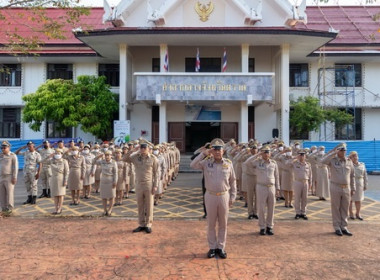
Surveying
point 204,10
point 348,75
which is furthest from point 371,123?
point 204,10

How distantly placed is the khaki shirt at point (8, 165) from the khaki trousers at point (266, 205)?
682 centimetres

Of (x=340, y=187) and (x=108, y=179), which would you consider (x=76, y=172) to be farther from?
(x=340, y=187)

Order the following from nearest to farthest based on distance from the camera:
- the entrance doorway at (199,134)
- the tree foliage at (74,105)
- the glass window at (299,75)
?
the tree foliage at (74,105)
the glass window at (299,75)
the entrance doorway at (199,134)

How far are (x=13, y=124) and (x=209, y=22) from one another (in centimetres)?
1556

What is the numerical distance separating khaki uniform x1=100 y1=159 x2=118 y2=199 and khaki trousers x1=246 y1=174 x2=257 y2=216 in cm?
369

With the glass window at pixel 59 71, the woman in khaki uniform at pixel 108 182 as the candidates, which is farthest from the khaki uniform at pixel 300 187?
the glass window at pixel 59 71

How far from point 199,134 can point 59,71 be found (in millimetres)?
11847

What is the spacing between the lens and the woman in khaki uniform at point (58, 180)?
27.2 feet

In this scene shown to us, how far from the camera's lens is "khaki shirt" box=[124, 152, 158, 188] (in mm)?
6895

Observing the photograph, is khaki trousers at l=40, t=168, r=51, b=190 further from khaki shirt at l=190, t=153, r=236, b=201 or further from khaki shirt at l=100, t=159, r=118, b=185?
khaki shirt at l=190, t=153, r=236, b=201

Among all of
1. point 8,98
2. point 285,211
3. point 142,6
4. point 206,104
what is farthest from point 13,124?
point 285,211

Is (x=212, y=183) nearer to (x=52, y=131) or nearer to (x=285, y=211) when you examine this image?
(x=285, y=211)

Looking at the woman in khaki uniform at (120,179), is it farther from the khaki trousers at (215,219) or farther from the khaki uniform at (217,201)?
the khaki trousers at (215,219)

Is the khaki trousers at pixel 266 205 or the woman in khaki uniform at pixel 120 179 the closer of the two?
the khaki trousers at pixel 266 205
